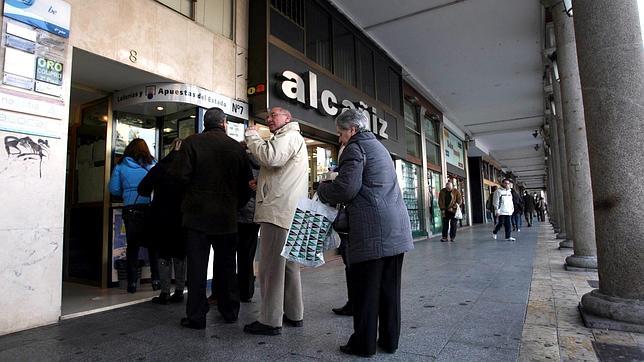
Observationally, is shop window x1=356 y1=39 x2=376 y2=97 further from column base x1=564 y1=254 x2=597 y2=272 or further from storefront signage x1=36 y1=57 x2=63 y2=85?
storefront signage x1=36 y1=57 x2=63 y2=85

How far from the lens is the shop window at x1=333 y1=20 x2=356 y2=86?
860 centimetres

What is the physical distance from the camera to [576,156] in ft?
20.8

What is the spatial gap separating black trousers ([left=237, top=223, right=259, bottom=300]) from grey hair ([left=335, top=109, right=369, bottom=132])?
176 centimetres

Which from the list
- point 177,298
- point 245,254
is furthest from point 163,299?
point 245,254

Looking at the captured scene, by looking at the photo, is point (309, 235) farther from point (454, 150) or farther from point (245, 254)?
point (454, 150)

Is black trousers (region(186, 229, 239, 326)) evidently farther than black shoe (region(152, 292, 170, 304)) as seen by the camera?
No

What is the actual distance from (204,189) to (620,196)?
10.9 feet

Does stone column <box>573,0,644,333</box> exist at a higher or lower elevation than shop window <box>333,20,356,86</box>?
lower

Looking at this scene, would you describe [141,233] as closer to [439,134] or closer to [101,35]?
[101,35]

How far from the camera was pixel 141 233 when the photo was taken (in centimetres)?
481

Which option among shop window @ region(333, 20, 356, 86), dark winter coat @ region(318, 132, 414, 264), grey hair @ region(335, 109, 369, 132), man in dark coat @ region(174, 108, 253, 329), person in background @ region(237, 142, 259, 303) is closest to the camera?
dark winter coat @ region(318, 132, 414, 264)

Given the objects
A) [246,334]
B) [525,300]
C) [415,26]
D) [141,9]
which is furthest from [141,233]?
[415,26]

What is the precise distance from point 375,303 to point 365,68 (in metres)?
8.04

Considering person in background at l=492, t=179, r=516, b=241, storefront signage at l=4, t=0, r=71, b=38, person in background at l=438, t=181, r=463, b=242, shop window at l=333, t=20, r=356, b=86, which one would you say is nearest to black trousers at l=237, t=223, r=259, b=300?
storefront signage at l=4, t=0, r=71, b=38
